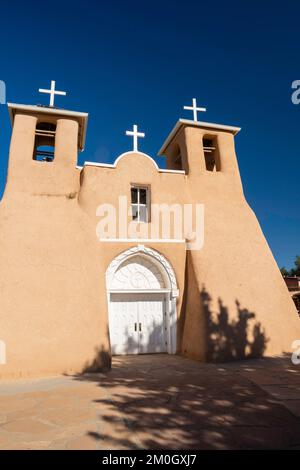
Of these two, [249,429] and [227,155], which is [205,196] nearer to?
[227,155]

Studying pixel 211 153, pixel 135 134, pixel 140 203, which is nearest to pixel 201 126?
pixel 211 153

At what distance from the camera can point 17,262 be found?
9203 millimetres

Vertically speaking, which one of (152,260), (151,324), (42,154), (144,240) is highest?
(42,154)

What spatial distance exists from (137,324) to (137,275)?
182cm

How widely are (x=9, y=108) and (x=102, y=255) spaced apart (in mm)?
6482

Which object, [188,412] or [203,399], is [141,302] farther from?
[188,412]

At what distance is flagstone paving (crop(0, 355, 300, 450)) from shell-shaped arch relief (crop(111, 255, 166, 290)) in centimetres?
383

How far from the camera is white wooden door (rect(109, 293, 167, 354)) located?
38.0 ft

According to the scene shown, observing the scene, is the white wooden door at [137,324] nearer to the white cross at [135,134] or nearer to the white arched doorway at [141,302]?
the white arched doorway at [141,302]

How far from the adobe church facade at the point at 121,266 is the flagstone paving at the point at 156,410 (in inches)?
53.4

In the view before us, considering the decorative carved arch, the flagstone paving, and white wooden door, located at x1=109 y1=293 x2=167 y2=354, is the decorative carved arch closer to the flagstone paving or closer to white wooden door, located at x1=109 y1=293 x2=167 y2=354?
white wooden door, located at x1=109 y1=293 x2=167 y2=354

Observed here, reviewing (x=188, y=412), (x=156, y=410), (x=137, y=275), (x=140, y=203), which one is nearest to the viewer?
(x=188, y=412)

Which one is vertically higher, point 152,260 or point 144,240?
point 144,240

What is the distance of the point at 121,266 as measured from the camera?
11.9 metres
